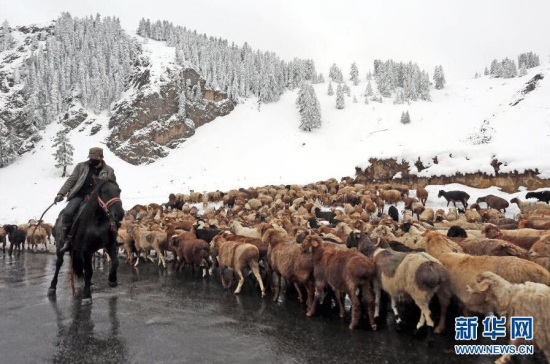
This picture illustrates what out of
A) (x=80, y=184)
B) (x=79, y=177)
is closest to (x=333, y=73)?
(x=79, y=177)

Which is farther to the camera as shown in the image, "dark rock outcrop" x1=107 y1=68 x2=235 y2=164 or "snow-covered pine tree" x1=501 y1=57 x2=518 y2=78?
"snow-covered pine tree" x1=501 y1=57 x2=518 y2=78

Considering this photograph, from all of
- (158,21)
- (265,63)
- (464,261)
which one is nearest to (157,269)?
(464,261)

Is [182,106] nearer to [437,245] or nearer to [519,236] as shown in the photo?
[519,236]

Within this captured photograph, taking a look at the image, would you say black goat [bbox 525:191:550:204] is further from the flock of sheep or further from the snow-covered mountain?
the flock of sheep

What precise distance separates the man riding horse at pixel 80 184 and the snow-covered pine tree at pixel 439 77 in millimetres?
119447

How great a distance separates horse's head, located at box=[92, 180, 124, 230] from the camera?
8.27m

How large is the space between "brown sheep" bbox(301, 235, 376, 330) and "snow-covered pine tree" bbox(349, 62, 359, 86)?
121 m

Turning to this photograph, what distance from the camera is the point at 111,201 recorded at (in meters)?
8.38

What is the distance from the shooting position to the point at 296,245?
9.45 meters

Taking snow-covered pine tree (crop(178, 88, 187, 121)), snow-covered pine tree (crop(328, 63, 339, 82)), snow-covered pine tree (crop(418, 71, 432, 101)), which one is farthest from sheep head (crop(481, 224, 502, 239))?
snow-covered pine tree (crop(328, 63, 339, 82))

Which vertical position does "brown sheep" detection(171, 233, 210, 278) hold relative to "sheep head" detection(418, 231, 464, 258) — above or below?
below

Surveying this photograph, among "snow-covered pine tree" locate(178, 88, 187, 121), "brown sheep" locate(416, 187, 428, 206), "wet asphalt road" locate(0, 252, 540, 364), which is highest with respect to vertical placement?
"snow-covered pine tree" locate(178, 88, 187, 121)

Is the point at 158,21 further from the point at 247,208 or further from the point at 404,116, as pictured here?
the point at 247,208

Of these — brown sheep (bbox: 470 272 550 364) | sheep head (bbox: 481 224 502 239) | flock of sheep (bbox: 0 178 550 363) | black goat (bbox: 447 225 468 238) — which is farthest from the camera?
black goat (bbox: 447 225 468 238)
